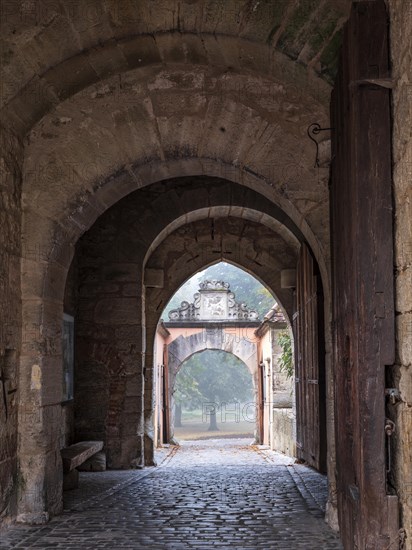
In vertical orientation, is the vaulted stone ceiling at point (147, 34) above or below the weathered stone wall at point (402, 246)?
above

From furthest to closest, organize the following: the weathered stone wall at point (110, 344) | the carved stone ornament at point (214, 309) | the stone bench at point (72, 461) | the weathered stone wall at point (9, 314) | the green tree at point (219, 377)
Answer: the green tree at point (219, 377) < the carved stone ornament at point (214, 309) < the weathered stone wall at point (110, 344) < the stone bench at point (72, 461) < the weathered stone wall at point (9, 314)

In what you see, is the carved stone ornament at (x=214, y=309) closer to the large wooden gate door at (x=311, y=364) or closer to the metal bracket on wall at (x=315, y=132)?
the large wooden gate door at (x=311, y=364)

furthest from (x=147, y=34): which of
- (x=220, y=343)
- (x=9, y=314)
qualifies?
(x=220, y=343)

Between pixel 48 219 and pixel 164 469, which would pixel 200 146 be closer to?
pixel 48 219

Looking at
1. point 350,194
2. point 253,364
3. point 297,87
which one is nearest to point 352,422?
point 350,194

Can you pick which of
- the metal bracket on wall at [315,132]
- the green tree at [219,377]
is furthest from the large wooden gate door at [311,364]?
the green tree at [219,377]

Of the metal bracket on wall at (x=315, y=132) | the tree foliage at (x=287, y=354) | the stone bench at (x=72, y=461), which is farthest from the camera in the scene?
the tree foliage at (x=287, y=354)

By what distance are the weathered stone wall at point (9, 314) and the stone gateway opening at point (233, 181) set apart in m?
0.02

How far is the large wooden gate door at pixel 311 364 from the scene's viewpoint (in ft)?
24.0

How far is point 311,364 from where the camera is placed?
24.9ft

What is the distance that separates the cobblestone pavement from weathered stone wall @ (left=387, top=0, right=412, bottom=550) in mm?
1443

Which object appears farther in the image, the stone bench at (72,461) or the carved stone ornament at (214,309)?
the carved stone ornament at (214,309)

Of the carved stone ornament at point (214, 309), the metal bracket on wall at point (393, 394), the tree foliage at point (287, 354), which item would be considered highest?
the carved stone ornament at point (214, 309)

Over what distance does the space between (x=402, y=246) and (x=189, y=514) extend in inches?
126
